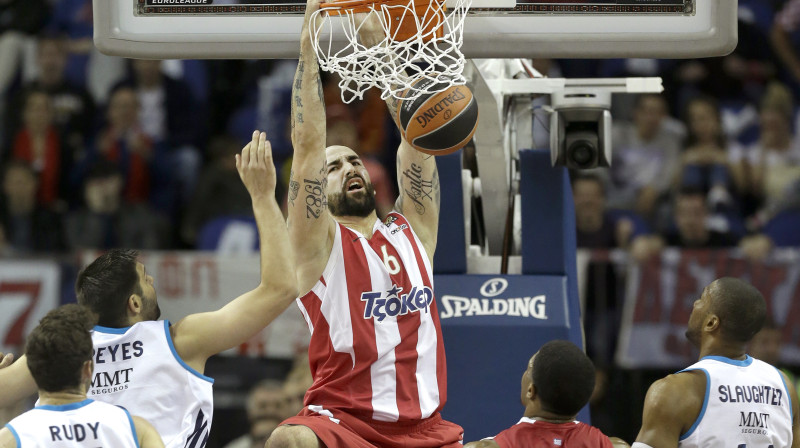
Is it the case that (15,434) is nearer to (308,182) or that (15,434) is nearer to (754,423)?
(308,182)

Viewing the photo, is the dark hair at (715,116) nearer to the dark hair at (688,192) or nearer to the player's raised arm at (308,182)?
the dark hair at (688,192)

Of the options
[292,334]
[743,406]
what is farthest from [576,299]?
[292,334]

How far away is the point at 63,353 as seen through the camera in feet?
13.1

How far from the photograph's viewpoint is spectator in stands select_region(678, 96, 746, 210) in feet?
32.6

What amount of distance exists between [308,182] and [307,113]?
1.03 feet

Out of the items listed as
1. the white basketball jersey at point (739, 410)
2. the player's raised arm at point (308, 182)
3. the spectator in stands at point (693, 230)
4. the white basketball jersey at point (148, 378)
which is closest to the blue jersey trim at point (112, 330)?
the white basketball jersey at point (148, 378)

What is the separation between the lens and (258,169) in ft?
15.8

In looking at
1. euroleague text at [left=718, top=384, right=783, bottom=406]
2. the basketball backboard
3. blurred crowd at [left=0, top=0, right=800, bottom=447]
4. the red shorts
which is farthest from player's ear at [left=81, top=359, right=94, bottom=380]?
blurred crowd at [left=0, top=0, right=800, bottom=447]

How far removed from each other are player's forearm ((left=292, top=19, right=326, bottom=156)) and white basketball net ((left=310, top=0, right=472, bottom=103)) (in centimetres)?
10

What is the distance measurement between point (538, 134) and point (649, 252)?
1.97m

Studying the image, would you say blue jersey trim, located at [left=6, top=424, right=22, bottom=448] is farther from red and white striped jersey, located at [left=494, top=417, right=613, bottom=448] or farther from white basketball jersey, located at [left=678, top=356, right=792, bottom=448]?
white basketball jersey, located at [left=678, top=356, right=792, bottom=448]

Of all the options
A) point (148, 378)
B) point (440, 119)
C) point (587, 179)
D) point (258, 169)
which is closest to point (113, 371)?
point (148, 378)

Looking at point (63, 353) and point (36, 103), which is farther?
point (36, 103)

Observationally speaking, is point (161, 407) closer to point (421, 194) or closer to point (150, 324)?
point (150, 324)
